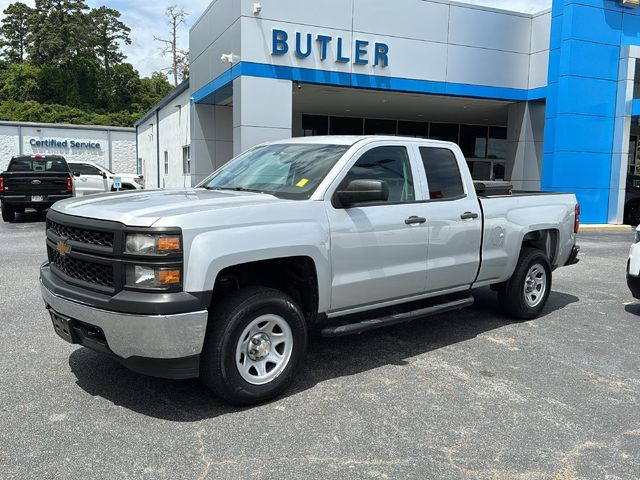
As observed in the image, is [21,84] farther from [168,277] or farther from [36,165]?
[168,277]

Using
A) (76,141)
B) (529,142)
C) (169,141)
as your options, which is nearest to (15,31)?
(76,141)

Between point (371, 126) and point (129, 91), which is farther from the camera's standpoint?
point (129, 91)

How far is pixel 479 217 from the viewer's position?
5.75 meters

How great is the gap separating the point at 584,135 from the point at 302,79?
891 cm

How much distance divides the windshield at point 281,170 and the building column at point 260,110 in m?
9.12

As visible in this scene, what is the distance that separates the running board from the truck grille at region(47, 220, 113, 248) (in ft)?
5.81

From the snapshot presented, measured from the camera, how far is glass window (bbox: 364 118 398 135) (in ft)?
80.7

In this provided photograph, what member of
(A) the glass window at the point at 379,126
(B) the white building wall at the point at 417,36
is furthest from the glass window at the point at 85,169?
(A) the glass window at the point at 379,126

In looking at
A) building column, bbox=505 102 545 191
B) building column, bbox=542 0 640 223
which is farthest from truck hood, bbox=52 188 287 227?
building column, bbox=505 102 545 191

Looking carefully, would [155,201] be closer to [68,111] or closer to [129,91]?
[68,111]

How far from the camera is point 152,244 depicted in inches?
142

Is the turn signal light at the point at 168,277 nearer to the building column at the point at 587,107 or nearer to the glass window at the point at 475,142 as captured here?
the building column at the point at 587,107

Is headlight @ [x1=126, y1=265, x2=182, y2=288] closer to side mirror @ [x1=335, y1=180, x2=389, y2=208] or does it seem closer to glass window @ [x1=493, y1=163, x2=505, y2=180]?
side mirror @ [x1=335, y1=180, x2=389, y2=208]

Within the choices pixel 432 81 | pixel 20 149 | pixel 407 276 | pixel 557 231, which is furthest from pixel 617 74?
pixel 20 149
